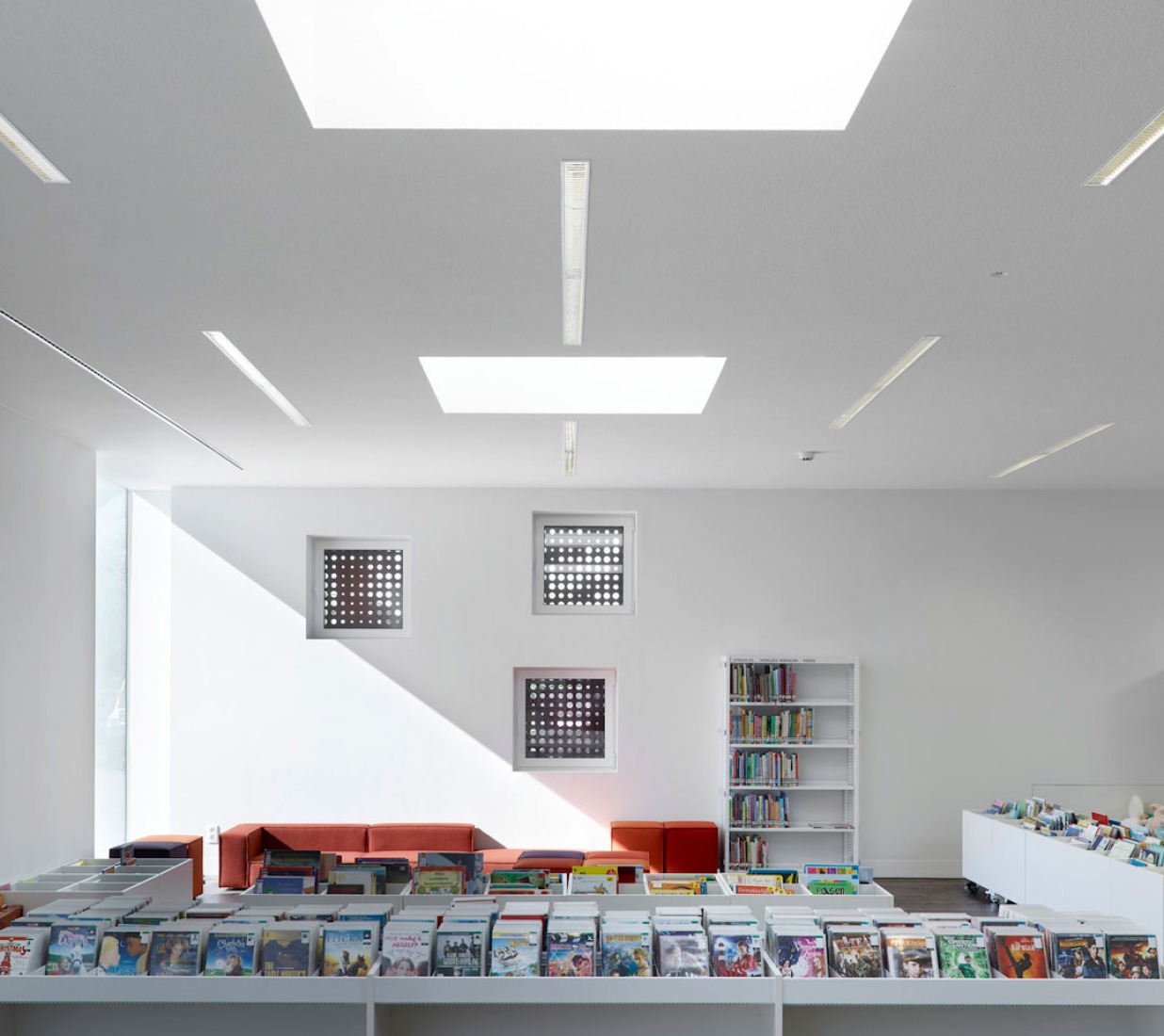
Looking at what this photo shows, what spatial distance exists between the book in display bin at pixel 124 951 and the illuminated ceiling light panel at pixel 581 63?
8.53 ft

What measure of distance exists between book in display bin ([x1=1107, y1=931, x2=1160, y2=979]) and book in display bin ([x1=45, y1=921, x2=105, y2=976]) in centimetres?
324

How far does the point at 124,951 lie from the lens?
3943 mm

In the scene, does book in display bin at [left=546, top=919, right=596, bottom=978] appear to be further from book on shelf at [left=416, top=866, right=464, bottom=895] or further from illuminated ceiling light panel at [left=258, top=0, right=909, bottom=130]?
illuminated ceiling light panel at [left=258, top=0, right=909, bottom=130]

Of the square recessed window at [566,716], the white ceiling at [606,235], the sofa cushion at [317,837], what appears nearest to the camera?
the white ceiling at [606,235]

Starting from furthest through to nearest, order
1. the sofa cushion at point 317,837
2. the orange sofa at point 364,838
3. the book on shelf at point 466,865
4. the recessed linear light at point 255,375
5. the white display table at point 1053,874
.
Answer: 1. the sofa cushion at point 317,837
2. the orange sofa at point 364,838
3. the white display table at point 1053,874
4. the book on shelf at point 466,865
5. the recessed linear light at point 255,375

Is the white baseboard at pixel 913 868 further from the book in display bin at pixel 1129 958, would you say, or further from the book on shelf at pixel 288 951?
the book on shelf at pixel 288 951

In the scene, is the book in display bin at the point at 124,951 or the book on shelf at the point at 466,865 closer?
the book in display bin at the point at 124,951

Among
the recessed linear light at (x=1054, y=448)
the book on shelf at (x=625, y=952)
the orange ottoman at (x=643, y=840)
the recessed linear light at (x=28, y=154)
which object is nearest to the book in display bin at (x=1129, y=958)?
the book on shelf at (x=625, y=952)

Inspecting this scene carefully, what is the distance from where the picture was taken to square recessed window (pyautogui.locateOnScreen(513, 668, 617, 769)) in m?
10.8

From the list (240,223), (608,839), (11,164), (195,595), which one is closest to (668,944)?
(240,223)

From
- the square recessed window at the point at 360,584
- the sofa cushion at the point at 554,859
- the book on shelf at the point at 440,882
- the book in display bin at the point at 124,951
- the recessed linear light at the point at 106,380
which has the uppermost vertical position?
the recessed linear light at the point at 106,380

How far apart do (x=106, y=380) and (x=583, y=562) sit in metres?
5.30

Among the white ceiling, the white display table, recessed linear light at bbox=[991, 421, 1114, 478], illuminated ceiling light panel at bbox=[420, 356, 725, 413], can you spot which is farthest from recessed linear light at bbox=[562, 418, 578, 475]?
the white display table

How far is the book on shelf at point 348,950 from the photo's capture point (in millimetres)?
3889
